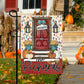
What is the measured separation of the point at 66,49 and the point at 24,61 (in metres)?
6.27

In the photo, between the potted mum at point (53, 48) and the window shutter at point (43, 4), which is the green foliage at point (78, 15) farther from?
the potted mum at point (53, 48)

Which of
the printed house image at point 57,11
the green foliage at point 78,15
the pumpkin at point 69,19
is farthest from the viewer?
the green foliage at point 78,15

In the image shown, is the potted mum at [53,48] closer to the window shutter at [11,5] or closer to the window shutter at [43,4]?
the window shutter at [43,4]

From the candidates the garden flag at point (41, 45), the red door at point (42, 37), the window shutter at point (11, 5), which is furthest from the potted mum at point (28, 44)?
the window shutter at point (11, 5)

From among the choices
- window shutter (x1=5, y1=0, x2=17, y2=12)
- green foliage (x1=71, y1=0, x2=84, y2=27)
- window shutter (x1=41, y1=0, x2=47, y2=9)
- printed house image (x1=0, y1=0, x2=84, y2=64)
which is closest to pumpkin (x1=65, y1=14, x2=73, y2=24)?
printed house image (x1=0, y1=0, x2=84, y2=64)

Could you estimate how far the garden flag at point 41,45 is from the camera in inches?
174

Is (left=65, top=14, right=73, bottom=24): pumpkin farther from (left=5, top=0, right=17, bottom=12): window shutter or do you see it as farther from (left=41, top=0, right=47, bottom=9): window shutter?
(left=5, top=0, right=17, bottom=12): window shutter

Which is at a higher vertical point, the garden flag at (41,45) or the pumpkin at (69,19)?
the pumpkin at (69,19)

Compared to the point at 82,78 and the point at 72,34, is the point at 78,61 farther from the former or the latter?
the point at 82,78

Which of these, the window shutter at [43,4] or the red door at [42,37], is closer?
the red door at [42,37]

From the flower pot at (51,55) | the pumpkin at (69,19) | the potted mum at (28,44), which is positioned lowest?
the flower pot at (51,55)

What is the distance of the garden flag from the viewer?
14.5ft

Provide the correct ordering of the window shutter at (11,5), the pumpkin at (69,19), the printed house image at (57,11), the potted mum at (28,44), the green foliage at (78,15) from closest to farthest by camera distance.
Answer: the potted mum at (28,44), the printed house image at (57,11), the pumpkin at (69,19), the green foliage at (78,15), the window shutter at (11,5)

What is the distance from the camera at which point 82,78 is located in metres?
5.84
